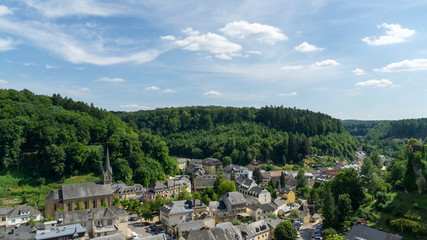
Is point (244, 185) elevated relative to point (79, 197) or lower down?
lower down

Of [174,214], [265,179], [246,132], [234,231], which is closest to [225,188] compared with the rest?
[174,214]

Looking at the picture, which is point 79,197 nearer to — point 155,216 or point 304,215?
point 155,216

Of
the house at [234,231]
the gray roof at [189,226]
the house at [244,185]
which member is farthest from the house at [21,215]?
the house at [244,185]

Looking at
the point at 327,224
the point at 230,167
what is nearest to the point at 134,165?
the point at 230,167

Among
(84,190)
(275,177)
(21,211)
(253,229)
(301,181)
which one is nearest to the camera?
(253,229)

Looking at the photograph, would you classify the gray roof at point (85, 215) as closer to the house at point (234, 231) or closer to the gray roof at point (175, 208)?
the gray roof at point (175, 208)

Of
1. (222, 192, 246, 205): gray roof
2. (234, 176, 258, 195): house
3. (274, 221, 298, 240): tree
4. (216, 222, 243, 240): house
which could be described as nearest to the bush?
(274, 221, 298, 240): tree

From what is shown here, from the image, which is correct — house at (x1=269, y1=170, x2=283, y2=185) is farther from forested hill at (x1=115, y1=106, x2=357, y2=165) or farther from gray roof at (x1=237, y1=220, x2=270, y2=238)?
gray roof at (x1=237, y1=220, x2=270, y2=238)
